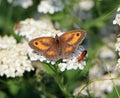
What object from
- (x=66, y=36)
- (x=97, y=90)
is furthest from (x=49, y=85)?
(x=66, y=36)

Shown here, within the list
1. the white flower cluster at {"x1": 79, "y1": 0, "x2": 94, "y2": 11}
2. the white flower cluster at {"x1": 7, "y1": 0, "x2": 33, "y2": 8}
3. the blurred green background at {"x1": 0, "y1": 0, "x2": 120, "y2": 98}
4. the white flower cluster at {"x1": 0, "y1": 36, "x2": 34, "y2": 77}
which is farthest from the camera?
the white flower cluster at {"x1": 79, "y1": 0, "x2": 94, "y2": 11}

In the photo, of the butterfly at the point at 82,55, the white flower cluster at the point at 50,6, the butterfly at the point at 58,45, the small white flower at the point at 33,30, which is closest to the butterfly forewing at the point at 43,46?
the butterfly at the point at 58,45

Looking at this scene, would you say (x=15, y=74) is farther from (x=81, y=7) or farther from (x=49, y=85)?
(x=81, y=7)

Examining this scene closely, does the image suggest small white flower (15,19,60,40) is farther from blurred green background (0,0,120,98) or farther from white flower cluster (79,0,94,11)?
white flower cluster (79,0,94,11)

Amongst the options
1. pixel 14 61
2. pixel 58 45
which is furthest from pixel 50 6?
pixel 58 45

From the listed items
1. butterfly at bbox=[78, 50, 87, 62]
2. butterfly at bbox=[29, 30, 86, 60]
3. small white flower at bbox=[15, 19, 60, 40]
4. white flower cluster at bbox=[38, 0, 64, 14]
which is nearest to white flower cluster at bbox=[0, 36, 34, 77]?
small white flower at bbox=[15, 19, 60, 40]

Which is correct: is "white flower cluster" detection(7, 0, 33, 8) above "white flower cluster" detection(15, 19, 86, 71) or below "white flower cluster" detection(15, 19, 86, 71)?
above

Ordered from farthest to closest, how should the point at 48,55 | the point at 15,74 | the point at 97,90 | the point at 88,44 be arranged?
the point at 88,44, the point at 97,90, the point at 15,74, the point at 48,55
